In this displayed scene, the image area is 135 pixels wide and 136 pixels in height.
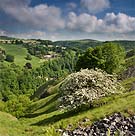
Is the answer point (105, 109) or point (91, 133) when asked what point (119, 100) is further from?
point (91, 133)

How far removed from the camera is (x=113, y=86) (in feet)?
149

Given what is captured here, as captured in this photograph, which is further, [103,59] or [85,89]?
[103,59]

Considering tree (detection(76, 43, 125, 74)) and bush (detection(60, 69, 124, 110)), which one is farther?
tree (detection(76, 43, 125, 74))

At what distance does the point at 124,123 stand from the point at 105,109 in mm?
5214

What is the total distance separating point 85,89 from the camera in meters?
42.5

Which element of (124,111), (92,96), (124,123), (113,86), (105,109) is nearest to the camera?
(124,123)

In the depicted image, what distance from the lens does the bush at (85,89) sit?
42125mm

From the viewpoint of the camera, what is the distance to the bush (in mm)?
42125

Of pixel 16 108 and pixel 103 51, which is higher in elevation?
pixel 103 51

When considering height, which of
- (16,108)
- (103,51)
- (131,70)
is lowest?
(16,108)

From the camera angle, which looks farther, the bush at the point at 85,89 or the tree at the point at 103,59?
the tree at the point at 103,59

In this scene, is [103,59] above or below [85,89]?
below

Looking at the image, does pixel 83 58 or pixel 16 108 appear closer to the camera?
pixel 83 58

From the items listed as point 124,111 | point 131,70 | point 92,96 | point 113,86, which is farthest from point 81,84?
point 131,70
